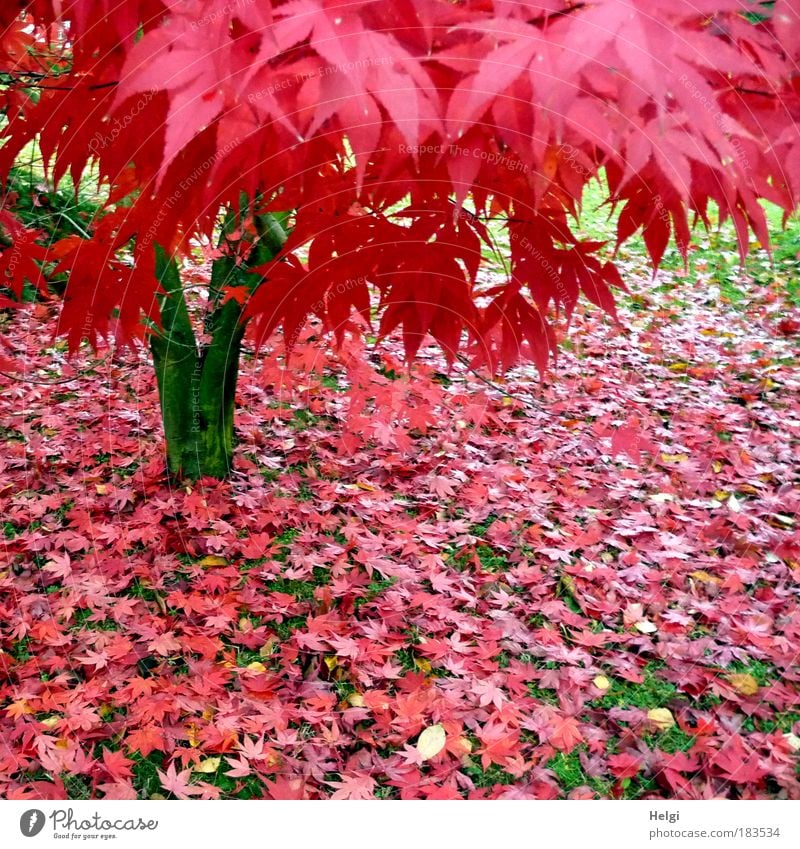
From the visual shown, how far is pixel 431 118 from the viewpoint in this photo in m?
1.00

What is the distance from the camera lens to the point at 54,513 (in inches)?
100

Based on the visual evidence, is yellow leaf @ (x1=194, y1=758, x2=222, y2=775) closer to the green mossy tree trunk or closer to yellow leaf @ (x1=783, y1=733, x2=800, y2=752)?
the green mossy tree trunk

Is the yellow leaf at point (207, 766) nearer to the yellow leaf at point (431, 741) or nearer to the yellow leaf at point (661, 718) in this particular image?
the yellow leaf at point (431, 741)

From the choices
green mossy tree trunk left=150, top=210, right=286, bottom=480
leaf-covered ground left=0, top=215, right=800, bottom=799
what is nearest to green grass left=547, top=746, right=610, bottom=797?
leaf-covered ground left=0, top=215, right=800, bottom=799

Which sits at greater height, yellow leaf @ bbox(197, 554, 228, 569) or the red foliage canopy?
the red foliage canopy

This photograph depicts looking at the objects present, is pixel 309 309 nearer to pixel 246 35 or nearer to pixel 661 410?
pixel 246 35

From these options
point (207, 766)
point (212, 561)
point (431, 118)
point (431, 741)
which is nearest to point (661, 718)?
point (431, 741)

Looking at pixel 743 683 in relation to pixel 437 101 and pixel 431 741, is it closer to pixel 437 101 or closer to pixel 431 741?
pixel 431 741

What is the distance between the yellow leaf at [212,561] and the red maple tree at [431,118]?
43.0 inches

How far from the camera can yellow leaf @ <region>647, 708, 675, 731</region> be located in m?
1.84

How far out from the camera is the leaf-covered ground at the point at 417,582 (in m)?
1.73

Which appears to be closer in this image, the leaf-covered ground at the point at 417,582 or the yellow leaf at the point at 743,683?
the leaf-covered ground at the point at 417,582

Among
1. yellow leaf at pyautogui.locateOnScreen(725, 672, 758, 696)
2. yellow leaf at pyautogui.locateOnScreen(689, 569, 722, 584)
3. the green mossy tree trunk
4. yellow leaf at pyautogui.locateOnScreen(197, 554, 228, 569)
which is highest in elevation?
the green mossy tree trunk

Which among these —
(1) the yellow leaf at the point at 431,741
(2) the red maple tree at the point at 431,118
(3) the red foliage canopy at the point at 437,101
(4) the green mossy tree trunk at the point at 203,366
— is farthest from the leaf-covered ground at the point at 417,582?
(3) the red foliage canopy at the point at 437,101
